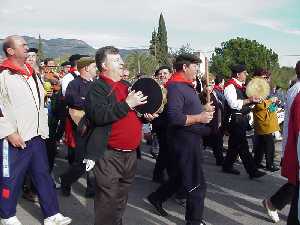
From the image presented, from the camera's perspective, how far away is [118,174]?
3.91m

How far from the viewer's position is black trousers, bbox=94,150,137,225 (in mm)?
3842

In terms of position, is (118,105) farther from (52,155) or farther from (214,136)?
(214,136)

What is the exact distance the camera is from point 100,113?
366 centimetres

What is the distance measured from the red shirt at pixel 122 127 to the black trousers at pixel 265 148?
4.41 m

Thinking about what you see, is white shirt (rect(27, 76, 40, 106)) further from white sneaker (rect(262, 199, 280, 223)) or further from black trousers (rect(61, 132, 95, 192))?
white sneaker (rect(262, 199, 280, 223))

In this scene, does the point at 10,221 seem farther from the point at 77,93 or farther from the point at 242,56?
the point at 242,56

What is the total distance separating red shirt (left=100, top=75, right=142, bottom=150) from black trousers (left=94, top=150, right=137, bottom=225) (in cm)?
8

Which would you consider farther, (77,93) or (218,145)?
(218,145)

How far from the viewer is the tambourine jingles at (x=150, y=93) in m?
3.92

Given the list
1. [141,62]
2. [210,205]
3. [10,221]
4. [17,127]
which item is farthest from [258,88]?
[141,62]

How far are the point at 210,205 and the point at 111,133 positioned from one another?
98.6 inches

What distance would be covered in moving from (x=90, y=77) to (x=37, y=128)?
172 cm

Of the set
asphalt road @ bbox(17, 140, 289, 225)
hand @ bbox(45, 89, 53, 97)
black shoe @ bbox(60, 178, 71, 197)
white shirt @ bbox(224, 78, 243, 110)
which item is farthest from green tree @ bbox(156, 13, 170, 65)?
black shoe @ bbox(60, 178, 71, 197)

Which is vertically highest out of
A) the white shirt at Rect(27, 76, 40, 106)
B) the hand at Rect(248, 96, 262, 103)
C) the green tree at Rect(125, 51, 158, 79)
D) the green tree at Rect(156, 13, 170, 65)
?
the white shirt at Rect(27, 76, 40, 106)
